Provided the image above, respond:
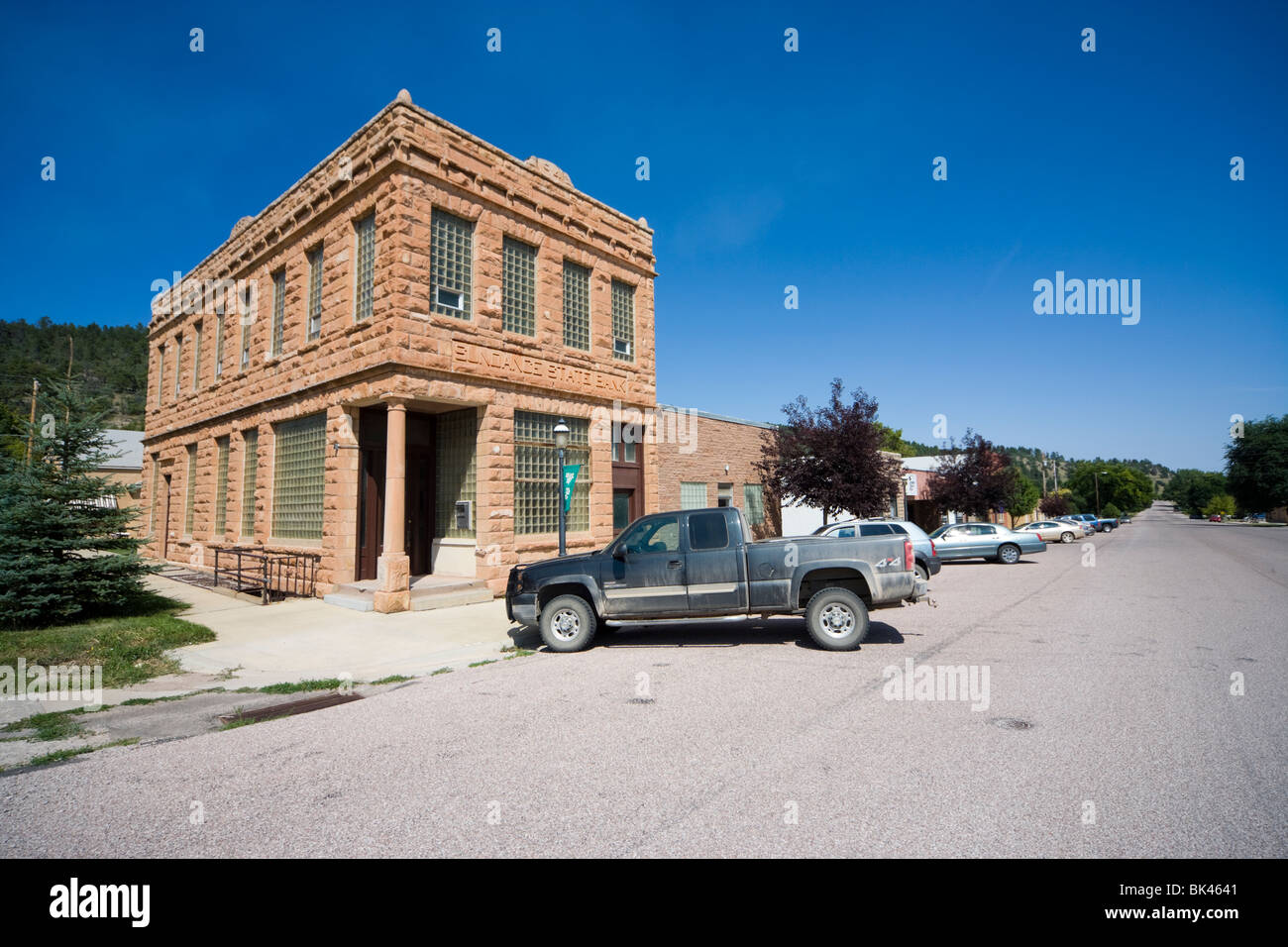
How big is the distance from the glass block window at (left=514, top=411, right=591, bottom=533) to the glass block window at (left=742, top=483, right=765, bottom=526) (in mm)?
9791

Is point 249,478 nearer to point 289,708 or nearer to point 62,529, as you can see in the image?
point 62,529

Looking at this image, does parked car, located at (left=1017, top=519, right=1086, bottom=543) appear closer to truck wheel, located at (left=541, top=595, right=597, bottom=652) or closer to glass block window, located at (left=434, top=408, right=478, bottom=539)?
glass block window, located at (left=434, top=408, right=478, bottom=539)

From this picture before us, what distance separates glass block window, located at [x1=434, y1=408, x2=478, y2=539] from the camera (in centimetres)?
1420

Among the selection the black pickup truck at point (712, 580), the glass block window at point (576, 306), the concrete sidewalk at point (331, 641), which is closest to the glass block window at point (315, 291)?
the glass block window at point (576, 306)

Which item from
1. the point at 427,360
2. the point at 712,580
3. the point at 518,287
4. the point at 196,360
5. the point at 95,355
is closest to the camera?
the point at 712,580

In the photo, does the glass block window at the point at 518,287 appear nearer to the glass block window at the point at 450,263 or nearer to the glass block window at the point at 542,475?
the glass block window at the point at 450,263

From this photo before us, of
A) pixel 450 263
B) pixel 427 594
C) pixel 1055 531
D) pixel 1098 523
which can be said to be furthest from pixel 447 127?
pixel 1098 523

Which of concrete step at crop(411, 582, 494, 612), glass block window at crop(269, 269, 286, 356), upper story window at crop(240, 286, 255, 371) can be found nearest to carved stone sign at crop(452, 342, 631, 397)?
concrete step at crop(411, 582, 494, 612)

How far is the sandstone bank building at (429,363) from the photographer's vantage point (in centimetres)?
1294

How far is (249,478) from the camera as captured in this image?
17.5m

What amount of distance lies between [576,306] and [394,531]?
24.9ft

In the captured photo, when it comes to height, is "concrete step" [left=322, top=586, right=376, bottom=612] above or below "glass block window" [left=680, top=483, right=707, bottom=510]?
below

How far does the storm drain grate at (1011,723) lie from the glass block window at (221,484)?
20.6m
